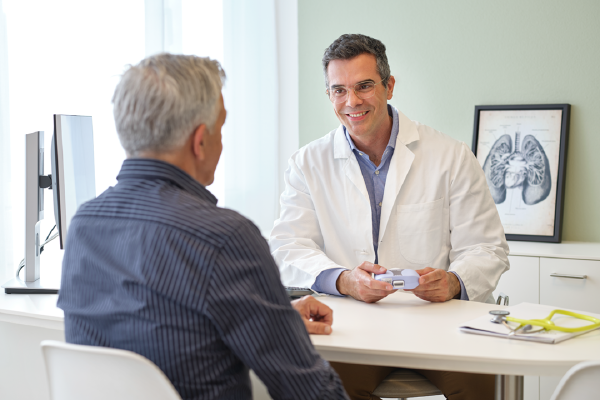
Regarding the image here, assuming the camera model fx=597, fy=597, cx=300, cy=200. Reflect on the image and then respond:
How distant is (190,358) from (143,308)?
11 cm


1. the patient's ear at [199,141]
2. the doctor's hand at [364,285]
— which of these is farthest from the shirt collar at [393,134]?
the patient's ear at [199,141]

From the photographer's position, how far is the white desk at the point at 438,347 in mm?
1238

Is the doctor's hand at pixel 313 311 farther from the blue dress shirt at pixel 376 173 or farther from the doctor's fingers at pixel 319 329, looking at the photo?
the blue dress shirt at pixel 376 173

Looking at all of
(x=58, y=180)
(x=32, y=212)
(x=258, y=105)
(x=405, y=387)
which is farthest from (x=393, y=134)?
(x=258, y=105)

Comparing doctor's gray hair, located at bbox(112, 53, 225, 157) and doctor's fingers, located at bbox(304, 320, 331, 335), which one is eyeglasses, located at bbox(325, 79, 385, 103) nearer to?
doctor's fingers, located at bbox(304, 320, 331, 335)

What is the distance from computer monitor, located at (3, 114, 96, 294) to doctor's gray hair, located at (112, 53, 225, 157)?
90 centimetres

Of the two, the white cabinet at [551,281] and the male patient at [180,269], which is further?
the white cabinet at [551,281]

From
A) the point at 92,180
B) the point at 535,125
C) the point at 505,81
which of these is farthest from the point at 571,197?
the point at 92,180

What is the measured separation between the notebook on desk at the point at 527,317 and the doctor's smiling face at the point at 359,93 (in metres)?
0.88

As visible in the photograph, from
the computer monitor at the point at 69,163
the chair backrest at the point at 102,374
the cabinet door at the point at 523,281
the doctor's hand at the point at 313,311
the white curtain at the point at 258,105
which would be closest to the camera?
the chair backrest at the point at 102,374

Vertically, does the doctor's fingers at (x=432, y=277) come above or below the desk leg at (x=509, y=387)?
above

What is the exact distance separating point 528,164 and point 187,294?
2544mm

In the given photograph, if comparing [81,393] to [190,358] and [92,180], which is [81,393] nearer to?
[190,358]

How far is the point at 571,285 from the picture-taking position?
267 cm
